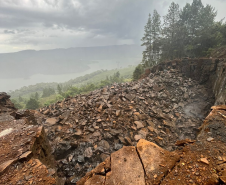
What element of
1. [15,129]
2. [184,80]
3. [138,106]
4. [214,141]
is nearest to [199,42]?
[184,80]

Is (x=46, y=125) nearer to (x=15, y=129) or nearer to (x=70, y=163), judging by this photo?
(x=15, y=129)

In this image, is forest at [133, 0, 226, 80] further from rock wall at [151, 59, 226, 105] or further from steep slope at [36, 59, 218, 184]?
steep slope at [36, 59, 218, 184]

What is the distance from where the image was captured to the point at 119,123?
841cm

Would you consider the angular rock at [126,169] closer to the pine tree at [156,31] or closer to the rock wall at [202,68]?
the rock wall at [202,68]

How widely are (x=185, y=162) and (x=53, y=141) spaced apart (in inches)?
285

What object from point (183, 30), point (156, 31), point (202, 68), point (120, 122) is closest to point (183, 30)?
point (183, 30)

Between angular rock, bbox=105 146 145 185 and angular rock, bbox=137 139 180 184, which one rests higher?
angular rock, bbox=137 139 180 184

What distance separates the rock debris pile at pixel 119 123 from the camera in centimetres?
673

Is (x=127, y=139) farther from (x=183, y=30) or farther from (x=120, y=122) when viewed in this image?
(x=183, y=30)

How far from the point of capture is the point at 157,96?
11.6 metres

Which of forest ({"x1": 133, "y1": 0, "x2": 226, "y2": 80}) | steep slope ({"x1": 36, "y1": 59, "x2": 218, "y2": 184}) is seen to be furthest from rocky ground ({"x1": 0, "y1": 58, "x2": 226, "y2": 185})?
forest ({"x1": 133, "y1": 0, "x2": 226, "y2": 80})

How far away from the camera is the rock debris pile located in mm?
6731

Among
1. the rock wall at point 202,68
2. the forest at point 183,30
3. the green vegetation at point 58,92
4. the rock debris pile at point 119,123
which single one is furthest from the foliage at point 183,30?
the green vegetation at point 58,92

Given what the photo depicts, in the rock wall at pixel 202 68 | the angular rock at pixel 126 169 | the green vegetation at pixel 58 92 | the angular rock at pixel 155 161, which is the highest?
the rock wall at pixel 202 68
